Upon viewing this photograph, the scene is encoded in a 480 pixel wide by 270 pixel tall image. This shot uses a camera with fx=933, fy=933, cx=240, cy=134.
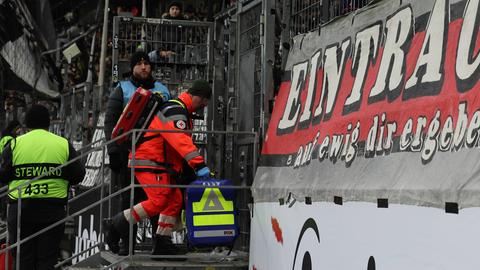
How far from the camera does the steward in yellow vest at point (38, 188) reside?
32.1ft

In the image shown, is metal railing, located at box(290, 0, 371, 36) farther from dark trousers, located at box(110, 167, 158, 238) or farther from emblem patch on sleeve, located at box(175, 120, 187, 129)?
dark trousers, located at box(110, 167, 158, 238)

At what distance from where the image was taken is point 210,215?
9.02 metres

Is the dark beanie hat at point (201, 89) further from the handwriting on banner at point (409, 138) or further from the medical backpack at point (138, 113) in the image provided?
the handwriting on banner at point (409, 138)

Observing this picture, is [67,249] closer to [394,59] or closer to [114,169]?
[114,169]

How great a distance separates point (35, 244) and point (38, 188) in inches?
24.7

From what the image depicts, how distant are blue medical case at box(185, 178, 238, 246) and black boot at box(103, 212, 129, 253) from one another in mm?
640

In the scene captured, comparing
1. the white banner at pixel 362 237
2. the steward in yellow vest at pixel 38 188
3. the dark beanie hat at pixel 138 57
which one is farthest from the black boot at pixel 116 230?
the dark beanie hat at pixel 138 57

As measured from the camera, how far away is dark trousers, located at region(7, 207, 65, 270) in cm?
984

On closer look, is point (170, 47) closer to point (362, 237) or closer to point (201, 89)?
point (201, 89)

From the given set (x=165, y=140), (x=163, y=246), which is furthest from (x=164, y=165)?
(x=163, y=246)

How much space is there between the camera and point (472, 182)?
472 cm

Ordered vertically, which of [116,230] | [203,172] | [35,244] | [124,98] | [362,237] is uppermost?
[124,98]

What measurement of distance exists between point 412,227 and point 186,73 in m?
6.53

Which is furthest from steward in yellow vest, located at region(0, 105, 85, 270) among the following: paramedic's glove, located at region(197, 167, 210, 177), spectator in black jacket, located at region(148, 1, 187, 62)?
spectator in black jacket, located at region(148, 1, 187, 62)
